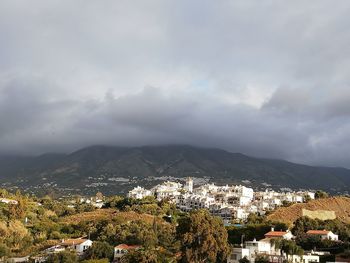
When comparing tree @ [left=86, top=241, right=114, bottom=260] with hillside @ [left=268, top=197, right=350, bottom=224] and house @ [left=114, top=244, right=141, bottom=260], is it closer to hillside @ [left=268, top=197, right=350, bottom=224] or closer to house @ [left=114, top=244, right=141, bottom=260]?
house @ [left=114, top=244, right=141, bottom=260]

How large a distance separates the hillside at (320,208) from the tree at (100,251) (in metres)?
36.1

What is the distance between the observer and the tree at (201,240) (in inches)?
2100

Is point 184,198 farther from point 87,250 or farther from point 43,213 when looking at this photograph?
point 87,250

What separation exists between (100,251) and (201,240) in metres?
19.4

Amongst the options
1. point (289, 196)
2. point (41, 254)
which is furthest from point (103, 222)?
point (289, 196)

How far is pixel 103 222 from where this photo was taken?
86250 mm

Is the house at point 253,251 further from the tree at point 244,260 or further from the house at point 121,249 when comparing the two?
the house at point 121,249

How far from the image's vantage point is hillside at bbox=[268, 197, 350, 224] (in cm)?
9494

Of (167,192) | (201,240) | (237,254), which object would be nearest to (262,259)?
(237,254)

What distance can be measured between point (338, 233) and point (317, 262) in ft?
54.1

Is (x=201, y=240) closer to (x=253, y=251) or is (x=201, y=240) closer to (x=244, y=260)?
(x=244, y=260)

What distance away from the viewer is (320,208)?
99.0 m

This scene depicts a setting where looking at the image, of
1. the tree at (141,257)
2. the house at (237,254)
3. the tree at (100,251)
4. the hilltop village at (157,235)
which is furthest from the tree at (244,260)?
the tree at (100,251)

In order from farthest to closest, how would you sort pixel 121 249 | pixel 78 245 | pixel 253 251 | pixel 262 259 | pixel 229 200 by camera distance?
pixel 229 200 → pixel 78 245 → pixel 121 249 → pixel 253 251 → pixel 262 259
